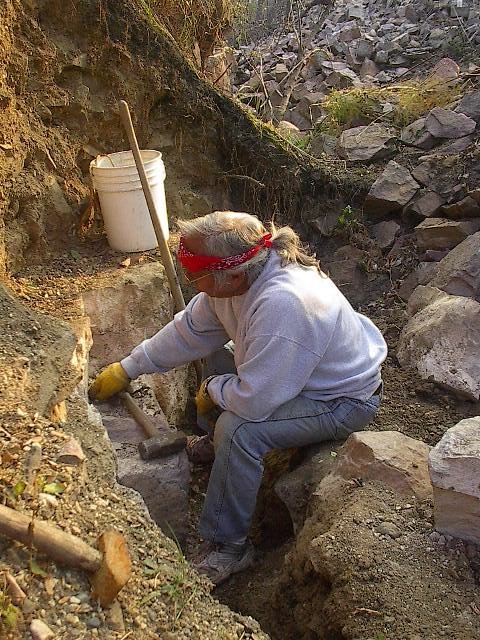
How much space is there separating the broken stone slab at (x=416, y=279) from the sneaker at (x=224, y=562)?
3.13 m

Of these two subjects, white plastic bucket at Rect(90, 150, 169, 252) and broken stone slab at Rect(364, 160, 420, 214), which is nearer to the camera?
white plastic bucket at Rect(90, 150, 169, 252)

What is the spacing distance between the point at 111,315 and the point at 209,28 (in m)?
3.32

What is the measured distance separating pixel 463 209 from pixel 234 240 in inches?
139

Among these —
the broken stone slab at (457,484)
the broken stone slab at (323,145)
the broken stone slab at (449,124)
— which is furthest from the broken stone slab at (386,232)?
the broken stone slab at (457,484)

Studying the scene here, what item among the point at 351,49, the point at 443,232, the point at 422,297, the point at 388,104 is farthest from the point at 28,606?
the point at 351,49

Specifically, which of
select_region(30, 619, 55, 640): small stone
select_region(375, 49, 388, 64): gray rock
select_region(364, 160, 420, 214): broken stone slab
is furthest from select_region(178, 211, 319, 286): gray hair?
select_region(375, 49, 388, 64): gray rock

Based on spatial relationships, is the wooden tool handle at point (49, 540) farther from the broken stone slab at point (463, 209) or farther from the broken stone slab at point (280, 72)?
the broken stone slab at point (280, 72)

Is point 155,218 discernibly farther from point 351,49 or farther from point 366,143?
point 351,49

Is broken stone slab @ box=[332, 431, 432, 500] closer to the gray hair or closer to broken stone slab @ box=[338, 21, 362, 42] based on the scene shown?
the gray hair

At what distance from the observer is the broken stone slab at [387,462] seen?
122 inches

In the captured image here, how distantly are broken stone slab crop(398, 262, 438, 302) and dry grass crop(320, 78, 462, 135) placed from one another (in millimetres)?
2495

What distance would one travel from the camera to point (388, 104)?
333 inches

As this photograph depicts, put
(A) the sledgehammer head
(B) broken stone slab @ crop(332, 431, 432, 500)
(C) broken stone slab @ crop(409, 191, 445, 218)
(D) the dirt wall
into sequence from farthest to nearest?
1. (C) broken stone slab @ crop(409, 191, 445, 218)
2. (D) the dirt wall
3. (A) the sledgehammer head
4. (B) broken stone slab @ crop(332, 431, 432, 500)

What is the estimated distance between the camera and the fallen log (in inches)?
73.1
